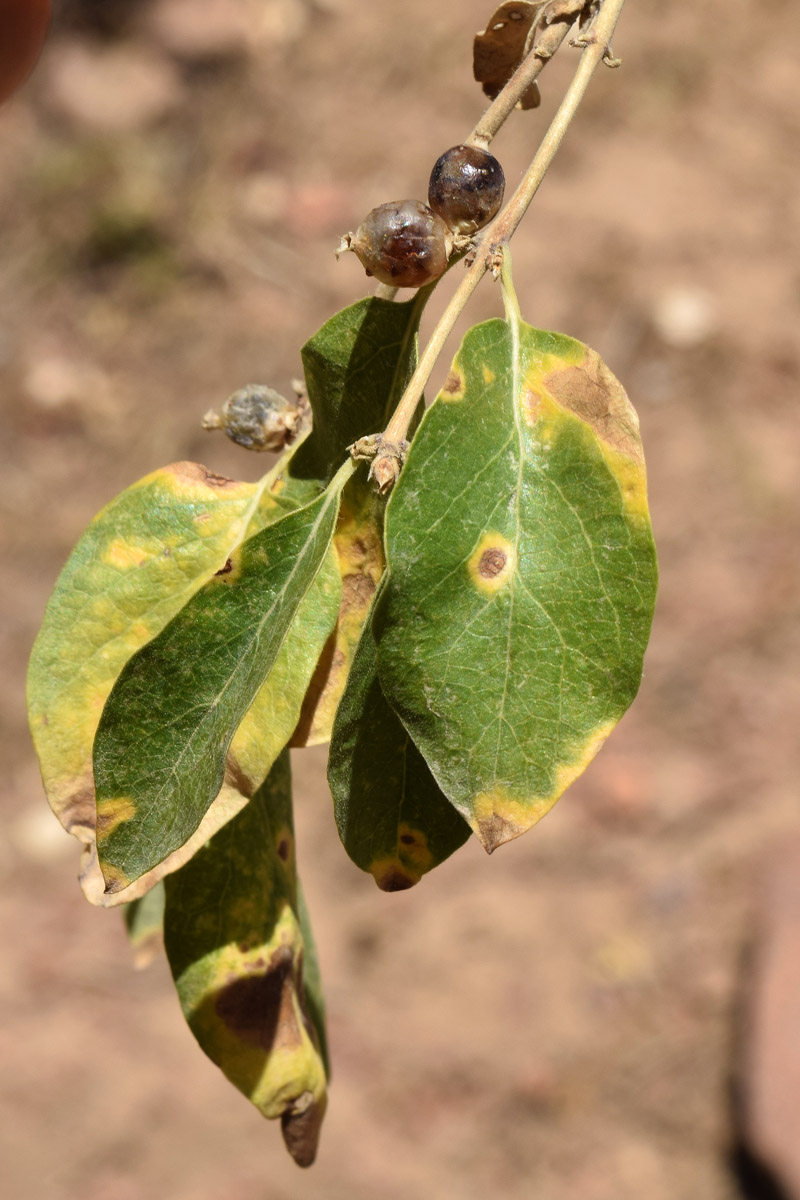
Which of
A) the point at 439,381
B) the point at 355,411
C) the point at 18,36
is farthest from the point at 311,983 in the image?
the point at 439,381

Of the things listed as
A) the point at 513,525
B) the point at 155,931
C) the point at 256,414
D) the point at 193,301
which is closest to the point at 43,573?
the point at 193,301

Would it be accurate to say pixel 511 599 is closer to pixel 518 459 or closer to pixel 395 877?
pixel 518 459

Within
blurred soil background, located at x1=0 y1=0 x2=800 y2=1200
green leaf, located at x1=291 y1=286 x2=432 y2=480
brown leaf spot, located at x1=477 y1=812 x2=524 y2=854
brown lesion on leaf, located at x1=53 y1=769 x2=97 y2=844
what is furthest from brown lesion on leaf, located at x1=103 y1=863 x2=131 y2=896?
blurred soil background, located at x1=0 y1=0 x2=800 y2=1200

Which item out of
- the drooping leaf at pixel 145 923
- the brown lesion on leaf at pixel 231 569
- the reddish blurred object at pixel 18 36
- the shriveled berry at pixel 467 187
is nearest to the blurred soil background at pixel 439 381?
the reddish blurred object at pixel 18 36

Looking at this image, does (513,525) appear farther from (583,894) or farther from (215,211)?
(215,211)

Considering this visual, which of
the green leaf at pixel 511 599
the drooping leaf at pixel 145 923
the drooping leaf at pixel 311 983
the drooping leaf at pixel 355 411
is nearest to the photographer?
the green leaf at pixel 511 599

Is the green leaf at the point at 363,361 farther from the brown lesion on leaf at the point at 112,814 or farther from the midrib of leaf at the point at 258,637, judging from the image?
the brown lesion on leaf at the point at 112,814

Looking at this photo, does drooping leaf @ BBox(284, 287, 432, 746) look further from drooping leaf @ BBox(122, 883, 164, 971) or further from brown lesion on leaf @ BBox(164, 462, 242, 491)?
drooping leaf @ BBox(122, 883, 164, 971)
